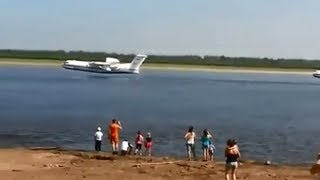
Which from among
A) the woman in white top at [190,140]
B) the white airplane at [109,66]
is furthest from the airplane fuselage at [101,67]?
the woman in white top at [190,140]

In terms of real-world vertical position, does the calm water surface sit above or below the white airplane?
above

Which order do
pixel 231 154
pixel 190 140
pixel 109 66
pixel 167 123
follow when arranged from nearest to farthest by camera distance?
pixel 231 154 < pixel 190 140 < pixel 167 123 < pixel 109 66

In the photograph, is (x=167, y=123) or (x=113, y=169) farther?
(x=167, y=123)

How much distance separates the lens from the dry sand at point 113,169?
2628 cm

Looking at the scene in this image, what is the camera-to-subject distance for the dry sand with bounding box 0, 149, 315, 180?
26.3 meters

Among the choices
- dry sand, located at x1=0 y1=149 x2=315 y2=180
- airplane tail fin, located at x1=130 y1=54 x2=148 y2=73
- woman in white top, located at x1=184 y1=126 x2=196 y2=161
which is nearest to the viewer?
dry sand, located at x1=0 y1=149 x2=315 y2=180

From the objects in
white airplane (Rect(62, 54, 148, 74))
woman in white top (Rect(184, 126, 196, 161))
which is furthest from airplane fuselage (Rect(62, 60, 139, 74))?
woman in white top (Rect(184, 126, 196, 161))

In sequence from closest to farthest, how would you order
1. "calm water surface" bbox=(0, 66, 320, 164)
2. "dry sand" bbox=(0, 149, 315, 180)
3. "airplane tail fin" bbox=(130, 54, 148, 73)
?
"dry sand" bbox=(0, 149, 315, 180) < "calm water surface" bbox=(0, 66, 320, 164) < "airplane tail fin" bbox=(130, 54, 148, 73)

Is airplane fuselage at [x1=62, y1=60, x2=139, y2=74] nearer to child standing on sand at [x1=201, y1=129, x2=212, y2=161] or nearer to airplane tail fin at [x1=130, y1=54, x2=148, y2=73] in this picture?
airplane tail fin at [x1=130, y1=54, x2=148, y2=73]

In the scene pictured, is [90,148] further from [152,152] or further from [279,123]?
[279,123]

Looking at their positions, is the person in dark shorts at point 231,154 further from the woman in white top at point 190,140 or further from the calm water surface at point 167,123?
the calm water surface at point 167,123

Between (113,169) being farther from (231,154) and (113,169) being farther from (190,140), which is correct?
(231,154)

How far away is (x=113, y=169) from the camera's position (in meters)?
27.9

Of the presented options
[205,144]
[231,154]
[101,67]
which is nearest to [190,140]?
[205,144]
